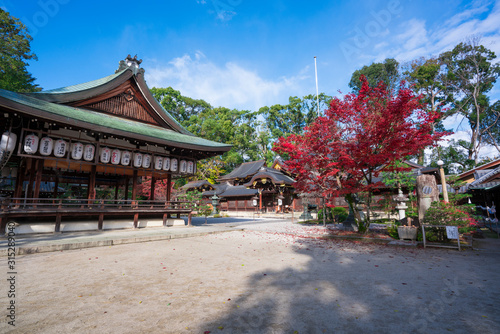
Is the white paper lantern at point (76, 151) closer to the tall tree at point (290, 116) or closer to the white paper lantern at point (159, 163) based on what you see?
the white paper lantern at point (159, 163)

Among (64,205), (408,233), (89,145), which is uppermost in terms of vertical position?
(89,145)

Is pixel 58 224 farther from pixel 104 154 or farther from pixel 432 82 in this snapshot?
pixel 432 82

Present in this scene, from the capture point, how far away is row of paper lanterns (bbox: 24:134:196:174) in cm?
996

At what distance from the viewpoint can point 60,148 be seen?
10.5m

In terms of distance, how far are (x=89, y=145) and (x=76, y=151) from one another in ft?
2.09

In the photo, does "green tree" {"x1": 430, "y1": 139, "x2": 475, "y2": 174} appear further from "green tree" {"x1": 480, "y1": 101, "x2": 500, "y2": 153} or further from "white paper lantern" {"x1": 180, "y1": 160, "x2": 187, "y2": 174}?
"white paper lantern" {"x1": 180, "y1": 160, "x2": 187, "y2": 174}

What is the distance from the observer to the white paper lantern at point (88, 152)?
1123cm

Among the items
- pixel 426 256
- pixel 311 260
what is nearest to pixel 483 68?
pixel 426 256

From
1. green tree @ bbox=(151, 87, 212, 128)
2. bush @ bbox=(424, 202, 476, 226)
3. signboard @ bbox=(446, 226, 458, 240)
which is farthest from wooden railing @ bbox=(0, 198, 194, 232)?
green tree @ bbox=(151, 87, 212, 128)

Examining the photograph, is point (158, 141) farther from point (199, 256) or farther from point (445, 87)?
point (445, 87)

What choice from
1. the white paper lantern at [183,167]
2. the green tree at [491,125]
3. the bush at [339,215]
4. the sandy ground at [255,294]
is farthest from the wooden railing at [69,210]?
the green tree at [491,125]

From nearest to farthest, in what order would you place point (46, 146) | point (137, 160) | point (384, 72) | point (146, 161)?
point (46, 146)
point (137, 160)
point (146, 161)
point (384, 72)

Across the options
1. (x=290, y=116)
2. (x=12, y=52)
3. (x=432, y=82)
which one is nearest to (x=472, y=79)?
(x=432, y=82)

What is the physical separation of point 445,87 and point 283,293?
140 feet
